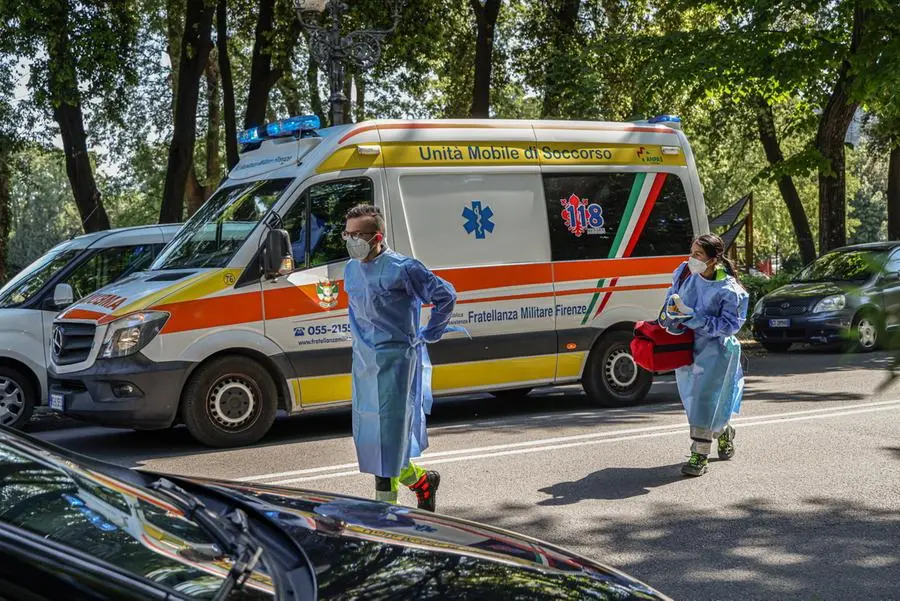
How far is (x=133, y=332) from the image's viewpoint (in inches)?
349

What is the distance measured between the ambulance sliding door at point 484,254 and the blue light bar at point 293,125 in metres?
0.79

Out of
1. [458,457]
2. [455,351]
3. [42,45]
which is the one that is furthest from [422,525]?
[42,45]

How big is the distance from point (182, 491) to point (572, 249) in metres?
8.31

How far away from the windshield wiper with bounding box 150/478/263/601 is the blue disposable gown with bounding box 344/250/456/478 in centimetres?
316

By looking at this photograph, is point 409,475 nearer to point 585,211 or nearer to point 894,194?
point 585,211

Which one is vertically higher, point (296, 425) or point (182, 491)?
point (182, 491)

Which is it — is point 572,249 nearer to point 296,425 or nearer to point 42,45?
point 296,425

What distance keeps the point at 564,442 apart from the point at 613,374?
2215 millimetres

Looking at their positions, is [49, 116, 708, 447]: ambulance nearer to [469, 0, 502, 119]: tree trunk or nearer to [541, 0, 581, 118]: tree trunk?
[469, 0, 502, 119]: tree trunk

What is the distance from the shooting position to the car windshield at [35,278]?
10945mm

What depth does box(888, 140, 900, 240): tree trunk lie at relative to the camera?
85.0 ft

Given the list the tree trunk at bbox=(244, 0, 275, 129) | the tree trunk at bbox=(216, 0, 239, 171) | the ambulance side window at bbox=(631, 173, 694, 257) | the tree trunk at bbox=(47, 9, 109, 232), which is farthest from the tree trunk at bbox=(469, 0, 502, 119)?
the ambulance side window at bbox=(631, 173, 694, 257)

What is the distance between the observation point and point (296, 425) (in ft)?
35.4

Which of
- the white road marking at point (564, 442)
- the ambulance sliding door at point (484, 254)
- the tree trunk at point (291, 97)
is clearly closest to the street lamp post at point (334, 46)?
the ambulance sliding door at point (484, 254)
